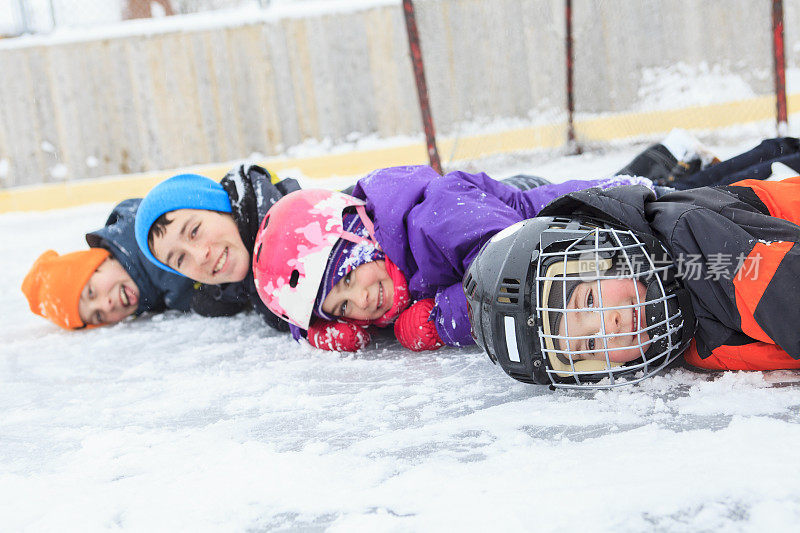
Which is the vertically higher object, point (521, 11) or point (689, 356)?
point (521, 11)

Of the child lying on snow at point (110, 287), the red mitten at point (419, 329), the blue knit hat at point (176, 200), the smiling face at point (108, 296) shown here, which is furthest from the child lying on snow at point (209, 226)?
the red mitten at point (419, 329)

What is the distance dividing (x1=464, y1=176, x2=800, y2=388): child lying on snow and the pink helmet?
70cm

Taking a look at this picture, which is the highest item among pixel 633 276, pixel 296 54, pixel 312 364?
pixel 296 54

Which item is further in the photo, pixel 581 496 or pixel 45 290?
pixel 45 290

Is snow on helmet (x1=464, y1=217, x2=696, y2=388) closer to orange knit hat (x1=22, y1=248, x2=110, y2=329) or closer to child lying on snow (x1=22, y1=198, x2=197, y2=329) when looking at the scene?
child lying on snow (x1=22, y1=198, x2=197, y2=329)

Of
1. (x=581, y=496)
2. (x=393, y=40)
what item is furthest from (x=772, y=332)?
(x=393, y=40)

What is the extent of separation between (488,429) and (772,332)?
0.55 m

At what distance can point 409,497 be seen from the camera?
3.39ft

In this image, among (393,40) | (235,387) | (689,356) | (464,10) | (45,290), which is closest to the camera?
(689,356)

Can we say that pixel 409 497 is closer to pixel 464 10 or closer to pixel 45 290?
pixel 45 290

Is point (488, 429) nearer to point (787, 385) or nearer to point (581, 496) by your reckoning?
point (581, 496)

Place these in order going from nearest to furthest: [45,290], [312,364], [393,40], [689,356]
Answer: [689,356], [312,364], [45,290], [393,40]

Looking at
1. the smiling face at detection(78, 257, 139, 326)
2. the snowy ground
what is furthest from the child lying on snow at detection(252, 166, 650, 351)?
the smiling face at detection(78, 257, 139, 326)

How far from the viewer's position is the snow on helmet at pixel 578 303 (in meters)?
1.24
